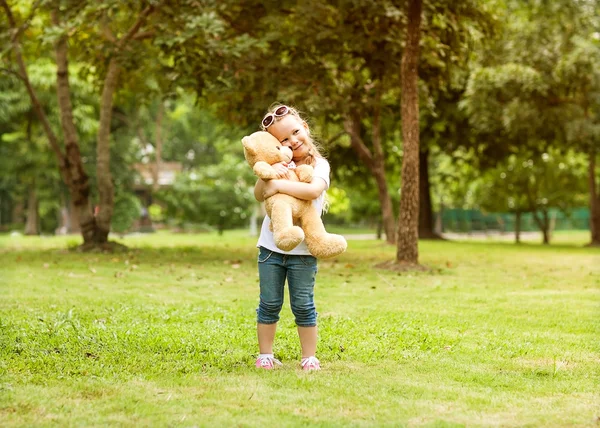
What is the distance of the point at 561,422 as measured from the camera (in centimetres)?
396

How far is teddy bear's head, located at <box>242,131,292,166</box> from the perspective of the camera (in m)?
5.13

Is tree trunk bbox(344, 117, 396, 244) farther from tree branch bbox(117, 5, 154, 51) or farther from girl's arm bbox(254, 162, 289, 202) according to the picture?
girl's arm bbox(254, 162, 289, 202)

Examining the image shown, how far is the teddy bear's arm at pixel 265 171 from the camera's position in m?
5.01

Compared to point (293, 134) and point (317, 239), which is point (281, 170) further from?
point (317, 239)

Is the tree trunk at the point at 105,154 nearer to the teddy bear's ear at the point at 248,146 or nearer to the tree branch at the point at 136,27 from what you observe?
the tree branch at the point at 136,27

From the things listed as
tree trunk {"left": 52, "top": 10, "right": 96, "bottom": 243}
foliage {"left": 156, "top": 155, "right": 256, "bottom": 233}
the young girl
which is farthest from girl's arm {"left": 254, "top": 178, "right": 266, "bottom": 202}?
foliage {"left": 156, "top": 155, "right": 256, "bottom": 233}

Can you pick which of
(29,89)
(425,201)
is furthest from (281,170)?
(425,201)

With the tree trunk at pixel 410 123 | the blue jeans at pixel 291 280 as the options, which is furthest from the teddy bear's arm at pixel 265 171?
the tree trunk at pixel 410 123

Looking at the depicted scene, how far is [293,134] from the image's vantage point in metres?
5.25

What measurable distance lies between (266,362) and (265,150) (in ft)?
4.57

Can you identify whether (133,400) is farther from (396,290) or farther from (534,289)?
(534,289)

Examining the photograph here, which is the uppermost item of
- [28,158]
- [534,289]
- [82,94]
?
[82,94]

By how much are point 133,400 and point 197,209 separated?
90.8 feet

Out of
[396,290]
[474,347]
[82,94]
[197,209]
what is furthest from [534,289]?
[82,94]
